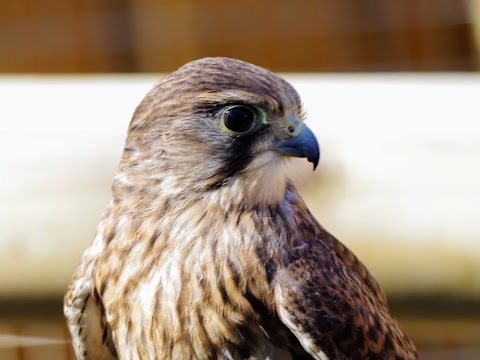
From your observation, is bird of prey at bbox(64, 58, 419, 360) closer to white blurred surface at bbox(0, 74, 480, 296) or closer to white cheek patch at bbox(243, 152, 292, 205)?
white cheek patch at bbox(243, 152, 292, 205)

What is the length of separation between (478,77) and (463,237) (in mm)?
776

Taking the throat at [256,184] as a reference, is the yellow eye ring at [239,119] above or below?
above

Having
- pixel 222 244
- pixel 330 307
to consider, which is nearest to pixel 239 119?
pixel 222 244

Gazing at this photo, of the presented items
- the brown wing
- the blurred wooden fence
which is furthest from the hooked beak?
the blurred wooden fence

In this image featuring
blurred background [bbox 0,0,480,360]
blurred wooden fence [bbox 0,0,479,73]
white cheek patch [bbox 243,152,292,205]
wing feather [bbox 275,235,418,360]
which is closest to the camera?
wing feather [bbox 275,235,418,360]

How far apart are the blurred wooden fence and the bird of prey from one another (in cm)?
459

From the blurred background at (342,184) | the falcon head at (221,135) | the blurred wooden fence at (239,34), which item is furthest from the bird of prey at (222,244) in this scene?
the blurred wooden fence at (239,34)

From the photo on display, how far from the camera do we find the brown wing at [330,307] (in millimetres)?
2537

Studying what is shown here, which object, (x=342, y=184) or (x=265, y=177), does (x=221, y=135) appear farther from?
(x=342, y=184)

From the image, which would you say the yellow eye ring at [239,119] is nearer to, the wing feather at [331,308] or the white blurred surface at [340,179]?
the wing feather at [331,308]

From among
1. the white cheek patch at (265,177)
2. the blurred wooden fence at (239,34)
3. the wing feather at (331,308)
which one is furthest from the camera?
the blurred wooden fence at (239,34)

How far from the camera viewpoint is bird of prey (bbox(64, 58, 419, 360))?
258cm

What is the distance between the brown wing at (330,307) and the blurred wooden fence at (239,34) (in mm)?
4556

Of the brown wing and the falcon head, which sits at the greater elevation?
the falcon head
